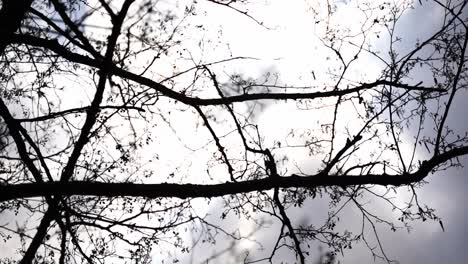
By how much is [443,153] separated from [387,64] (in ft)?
5.52

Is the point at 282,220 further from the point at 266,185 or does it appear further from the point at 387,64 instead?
the point at 387,64

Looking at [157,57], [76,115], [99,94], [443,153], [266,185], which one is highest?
[157,57]

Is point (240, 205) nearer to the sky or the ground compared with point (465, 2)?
nearer to the ground

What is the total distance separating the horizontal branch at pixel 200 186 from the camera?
3.83m

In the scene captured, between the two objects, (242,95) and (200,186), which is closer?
(200,186)

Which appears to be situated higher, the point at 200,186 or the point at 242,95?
the point at 242,95

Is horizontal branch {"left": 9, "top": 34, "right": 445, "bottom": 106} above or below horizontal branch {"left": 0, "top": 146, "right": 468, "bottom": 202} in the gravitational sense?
above

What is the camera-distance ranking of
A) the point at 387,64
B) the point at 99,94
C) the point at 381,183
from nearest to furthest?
the point at 99,94 < the point at 381,183 < the point at 387,64

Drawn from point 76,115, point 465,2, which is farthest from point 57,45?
point 465,2

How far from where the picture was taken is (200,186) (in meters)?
4.34

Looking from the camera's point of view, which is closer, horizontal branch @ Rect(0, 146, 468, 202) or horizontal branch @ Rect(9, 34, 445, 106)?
horizontal branch @ Rect(0, 146, 468, 202)

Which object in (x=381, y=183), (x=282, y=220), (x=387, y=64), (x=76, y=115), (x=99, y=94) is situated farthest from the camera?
(x=387, y=64)

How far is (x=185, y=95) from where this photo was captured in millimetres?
6305

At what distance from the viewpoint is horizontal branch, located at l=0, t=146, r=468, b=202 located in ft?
12.6
